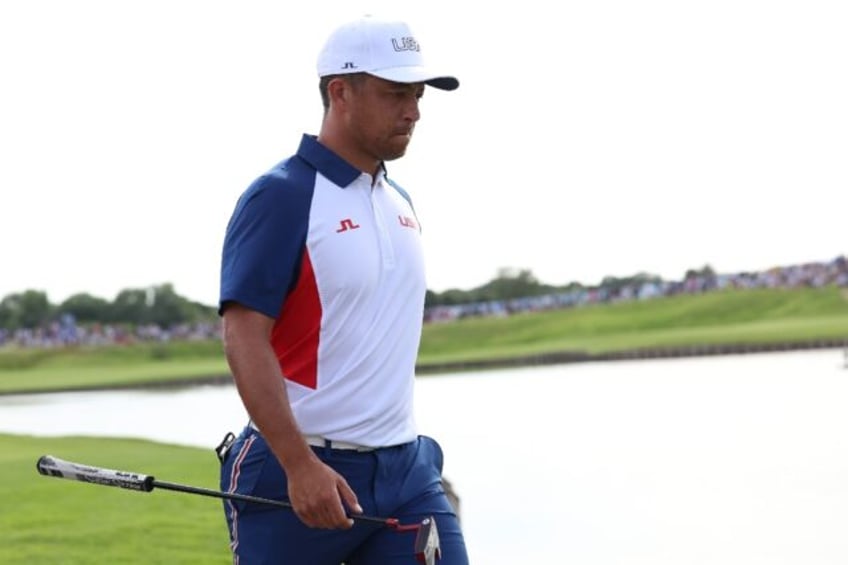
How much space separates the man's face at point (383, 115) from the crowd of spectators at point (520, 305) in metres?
105

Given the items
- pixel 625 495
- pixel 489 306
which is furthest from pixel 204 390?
pixel 489 306

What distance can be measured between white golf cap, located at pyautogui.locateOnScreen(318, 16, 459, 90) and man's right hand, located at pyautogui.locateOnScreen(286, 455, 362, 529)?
3.33 feet

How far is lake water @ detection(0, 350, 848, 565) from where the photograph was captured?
13.2 m

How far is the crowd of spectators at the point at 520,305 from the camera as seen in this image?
116m

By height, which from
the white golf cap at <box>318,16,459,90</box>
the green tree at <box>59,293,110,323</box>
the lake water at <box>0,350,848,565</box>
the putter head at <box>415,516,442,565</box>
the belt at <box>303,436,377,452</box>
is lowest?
the lake water at <box>0,350,848,565</box>

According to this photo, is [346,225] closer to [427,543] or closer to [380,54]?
[380,54]

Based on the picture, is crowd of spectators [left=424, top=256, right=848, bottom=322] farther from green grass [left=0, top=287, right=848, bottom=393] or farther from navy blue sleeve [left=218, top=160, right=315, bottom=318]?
navy blue sleeve [left=218, top=160, right=315, bottom=318]

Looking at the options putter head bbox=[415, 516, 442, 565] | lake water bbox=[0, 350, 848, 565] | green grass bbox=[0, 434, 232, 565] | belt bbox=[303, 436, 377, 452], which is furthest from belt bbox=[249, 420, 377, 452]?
lake water bbox=[0, 350, 848, 565]

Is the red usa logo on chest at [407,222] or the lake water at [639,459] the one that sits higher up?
the red usa logo on chest at [407,222]

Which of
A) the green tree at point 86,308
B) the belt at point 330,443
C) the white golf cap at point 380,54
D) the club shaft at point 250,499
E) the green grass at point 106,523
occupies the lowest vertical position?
the green grass at point 106,523

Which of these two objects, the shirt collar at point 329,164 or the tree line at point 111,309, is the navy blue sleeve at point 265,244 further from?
the tree line at point 111,309

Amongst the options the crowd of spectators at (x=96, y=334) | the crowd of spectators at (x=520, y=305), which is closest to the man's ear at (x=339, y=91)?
the crowd of spectators at (x=520, y=305)

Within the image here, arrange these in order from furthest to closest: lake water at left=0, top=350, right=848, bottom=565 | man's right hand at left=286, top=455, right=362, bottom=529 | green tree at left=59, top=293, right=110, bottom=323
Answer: green tree at left=59, top=293, right=110, bottom=323
lake water at left=0, top=350, right=848, bottom=565
man's right hand at left=286, top=455, right=362, bottom=529

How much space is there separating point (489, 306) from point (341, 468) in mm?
126797
